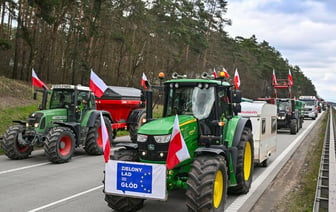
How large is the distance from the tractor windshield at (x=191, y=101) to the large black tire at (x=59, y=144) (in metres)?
4.86

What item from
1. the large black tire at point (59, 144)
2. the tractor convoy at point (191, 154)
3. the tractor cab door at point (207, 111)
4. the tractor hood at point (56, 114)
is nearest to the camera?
the tractor convoy at point (191, 154)

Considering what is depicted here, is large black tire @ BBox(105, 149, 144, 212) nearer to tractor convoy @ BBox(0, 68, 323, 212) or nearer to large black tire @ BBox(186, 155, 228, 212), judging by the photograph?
tractor convoy @ BBox(0, 68, 323, 212)

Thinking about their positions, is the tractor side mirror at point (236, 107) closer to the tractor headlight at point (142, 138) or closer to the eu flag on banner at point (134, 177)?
the tractor headlight at point (142, 138)

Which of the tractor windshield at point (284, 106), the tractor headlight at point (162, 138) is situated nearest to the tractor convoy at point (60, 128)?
the tractor headlight at point (162, 138)

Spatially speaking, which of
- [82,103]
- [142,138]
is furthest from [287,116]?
[142,138]

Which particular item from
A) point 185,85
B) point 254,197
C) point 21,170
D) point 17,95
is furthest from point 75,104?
point 17,95

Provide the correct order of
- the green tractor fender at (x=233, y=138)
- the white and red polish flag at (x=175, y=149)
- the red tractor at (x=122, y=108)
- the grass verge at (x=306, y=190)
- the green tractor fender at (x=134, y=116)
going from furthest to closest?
the green tractor fender at (x=134, y=116) < the red tractor at (x=122, y=108) < the grass verge at (x=306, y=190) < the green tractor fender at (x=233, y=138) < the white and red polish flag at (x=175, y=149)

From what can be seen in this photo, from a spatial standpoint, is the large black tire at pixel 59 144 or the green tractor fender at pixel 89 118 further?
the green tractor fender at pixel 89 118

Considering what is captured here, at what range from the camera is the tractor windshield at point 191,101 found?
21.8 feet

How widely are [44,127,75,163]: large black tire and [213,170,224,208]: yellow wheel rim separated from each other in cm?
603

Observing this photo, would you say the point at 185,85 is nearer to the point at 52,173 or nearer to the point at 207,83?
the point at 207,83

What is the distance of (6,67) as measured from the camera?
3641cm

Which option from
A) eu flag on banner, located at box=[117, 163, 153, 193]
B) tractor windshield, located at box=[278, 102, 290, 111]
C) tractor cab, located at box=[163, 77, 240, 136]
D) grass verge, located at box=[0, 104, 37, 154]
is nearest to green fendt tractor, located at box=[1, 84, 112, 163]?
tractor cab, located at box=[163, 77, 240, 136]

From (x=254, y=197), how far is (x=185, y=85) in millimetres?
2793
